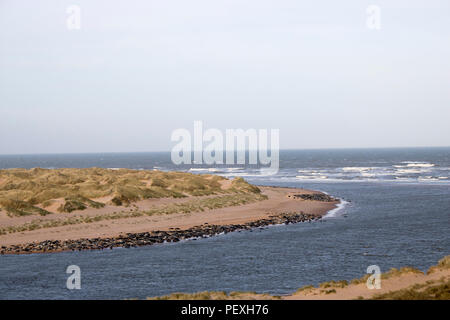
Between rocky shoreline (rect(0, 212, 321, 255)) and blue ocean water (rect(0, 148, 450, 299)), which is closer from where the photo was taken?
blue ocean water (rect(0, 148, 450, 299))

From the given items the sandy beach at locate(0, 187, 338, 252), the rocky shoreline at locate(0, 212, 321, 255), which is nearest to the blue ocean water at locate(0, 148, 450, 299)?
the rocky shoreline at locate(0, 212, 321, 255)

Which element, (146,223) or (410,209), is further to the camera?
(410,209)

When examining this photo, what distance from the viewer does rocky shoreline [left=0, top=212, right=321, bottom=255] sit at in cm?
3444

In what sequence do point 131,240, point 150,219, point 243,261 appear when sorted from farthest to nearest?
point 150,219 < point 131,240 < point 243,261

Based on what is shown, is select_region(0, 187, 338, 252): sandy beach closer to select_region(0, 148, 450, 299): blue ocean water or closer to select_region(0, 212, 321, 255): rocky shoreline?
select_region(0, 212, 321, 255): rocky shoreline

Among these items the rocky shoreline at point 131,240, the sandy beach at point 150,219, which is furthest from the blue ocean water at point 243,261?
the sandy beach at point 150,219

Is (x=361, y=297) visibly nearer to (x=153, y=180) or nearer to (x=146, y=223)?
(x=146, y=223)

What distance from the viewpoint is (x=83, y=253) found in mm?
33375

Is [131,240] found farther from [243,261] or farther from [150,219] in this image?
[243,261]

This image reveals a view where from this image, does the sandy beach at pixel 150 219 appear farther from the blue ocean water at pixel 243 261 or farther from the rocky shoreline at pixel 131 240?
the blue ocean water at pixel 243 261

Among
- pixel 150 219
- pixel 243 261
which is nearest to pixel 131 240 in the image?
pixel 150 219

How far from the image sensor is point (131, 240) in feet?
123

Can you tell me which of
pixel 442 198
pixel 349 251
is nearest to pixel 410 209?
pixel 442 198
